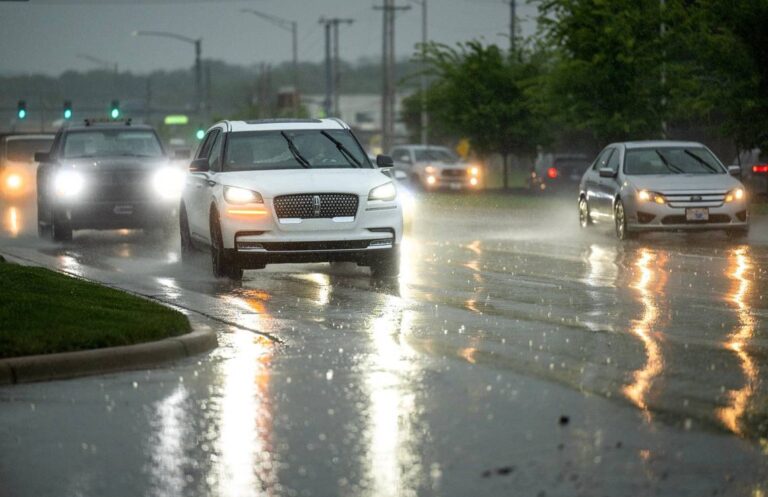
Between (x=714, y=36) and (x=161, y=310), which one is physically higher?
(x=714, y=36)

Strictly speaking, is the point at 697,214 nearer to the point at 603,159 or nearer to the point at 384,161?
the point at 603,159

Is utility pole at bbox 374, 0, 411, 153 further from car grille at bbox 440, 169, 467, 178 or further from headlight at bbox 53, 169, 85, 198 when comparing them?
headlight at bbox 53, 169, 85, 198

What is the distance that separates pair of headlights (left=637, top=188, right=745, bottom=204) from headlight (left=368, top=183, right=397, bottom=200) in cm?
753

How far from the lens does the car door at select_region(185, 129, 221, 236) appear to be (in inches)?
777

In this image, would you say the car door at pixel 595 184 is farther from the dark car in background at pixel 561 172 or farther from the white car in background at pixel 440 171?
the white car in background at pixel 440 171

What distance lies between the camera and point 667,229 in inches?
991

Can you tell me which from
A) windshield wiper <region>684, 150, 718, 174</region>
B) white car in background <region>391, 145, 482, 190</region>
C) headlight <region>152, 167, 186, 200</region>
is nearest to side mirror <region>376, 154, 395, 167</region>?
headlight <region>152, 167, 186, 200</region>

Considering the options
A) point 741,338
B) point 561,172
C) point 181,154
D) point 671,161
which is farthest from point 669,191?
point 561,172

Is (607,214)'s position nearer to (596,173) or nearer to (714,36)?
(596,173)

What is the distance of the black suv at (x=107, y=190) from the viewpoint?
1039 inches

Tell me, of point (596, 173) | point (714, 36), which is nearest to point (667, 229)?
point (596, 173)

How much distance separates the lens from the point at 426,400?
31.4 feet

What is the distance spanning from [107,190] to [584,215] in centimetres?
852

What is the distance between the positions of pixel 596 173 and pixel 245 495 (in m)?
21.5
